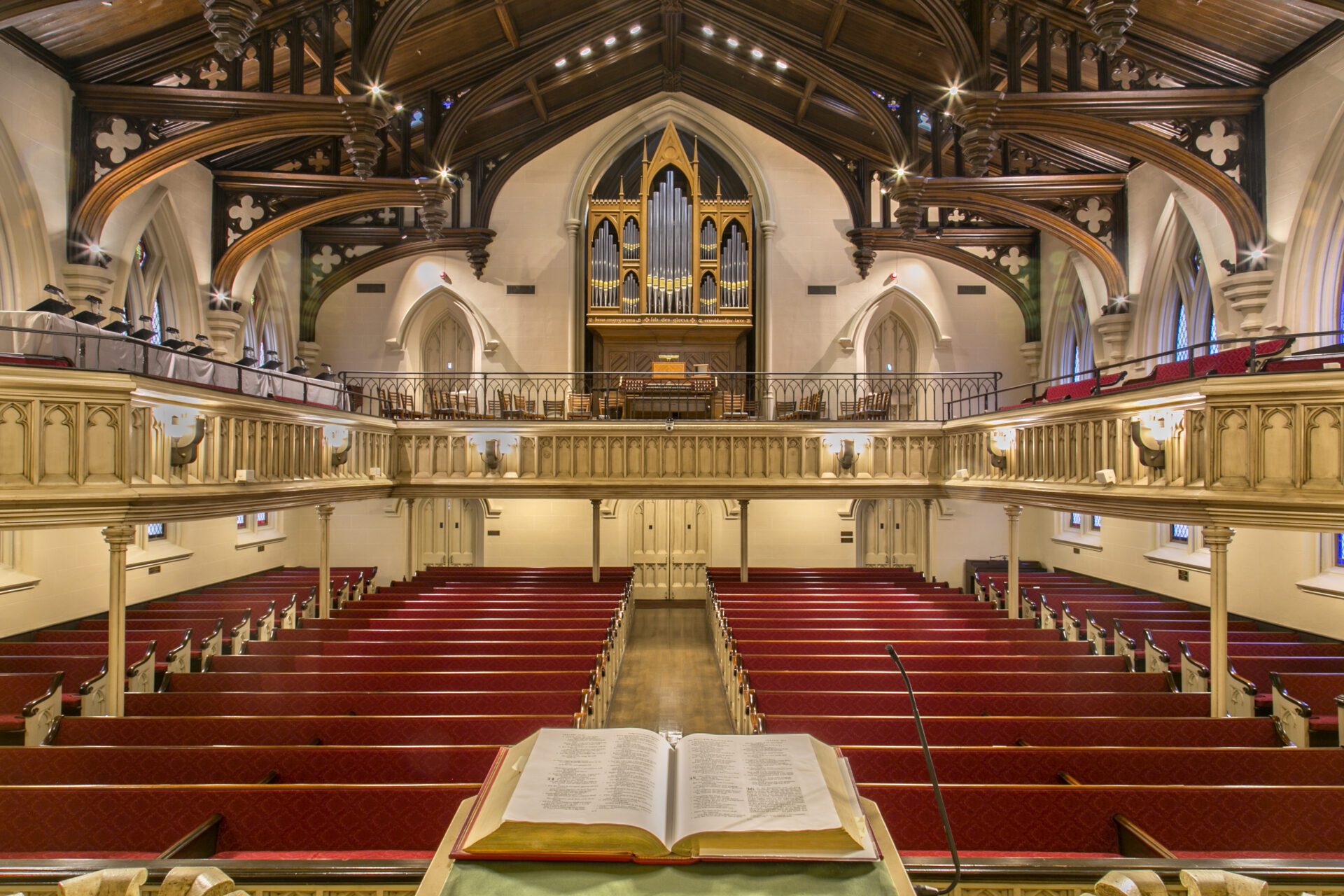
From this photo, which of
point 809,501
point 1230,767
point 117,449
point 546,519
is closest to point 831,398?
point 809,501

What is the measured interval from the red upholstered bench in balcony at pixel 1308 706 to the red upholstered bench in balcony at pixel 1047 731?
41 cm

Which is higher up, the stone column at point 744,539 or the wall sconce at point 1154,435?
the wall sconce at point 1154,435

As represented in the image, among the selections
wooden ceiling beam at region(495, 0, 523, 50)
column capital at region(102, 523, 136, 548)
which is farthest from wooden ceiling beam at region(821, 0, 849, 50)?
column capital at region(102, 523, 136, 548)

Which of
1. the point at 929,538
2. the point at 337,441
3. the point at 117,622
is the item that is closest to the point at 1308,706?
the point at 929,538

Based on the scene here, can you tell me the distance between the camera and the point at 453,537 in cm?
1734

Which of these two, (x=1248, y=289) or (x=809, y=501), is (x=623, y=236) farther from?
(x=1248, y=289)

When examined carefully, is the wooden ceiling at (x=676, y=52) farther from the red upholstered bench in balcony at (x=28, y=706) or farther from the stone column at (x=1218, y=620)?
the red upholstered bench in balcony at (x=28, y=706)

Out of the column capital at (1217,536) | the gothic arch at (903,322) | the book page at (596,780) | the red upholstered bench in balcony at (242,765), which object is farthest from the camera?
the gothic arch at (903,322)

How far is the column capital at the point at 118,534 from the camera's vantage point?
21.1ft

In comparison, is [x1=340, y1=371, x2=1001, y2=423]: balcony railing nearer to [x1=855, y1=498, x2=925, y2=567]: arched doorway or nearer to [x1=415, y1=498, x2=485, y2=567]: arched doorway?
[x1=855, y1=498, x2=925, y2=567]: arched doorway

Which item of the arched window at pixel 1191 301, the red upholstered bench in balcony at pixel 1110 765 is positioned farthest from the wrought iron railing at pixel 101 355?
the arched window at pixel 1191 301

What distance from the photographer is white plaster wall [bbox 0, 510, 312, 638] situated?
362 inches

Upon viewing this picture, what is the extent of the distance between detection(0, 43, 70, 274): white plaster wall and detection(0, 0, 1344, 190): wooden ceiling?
261 mm

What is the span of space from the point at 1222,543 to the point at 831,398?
1033 cm
